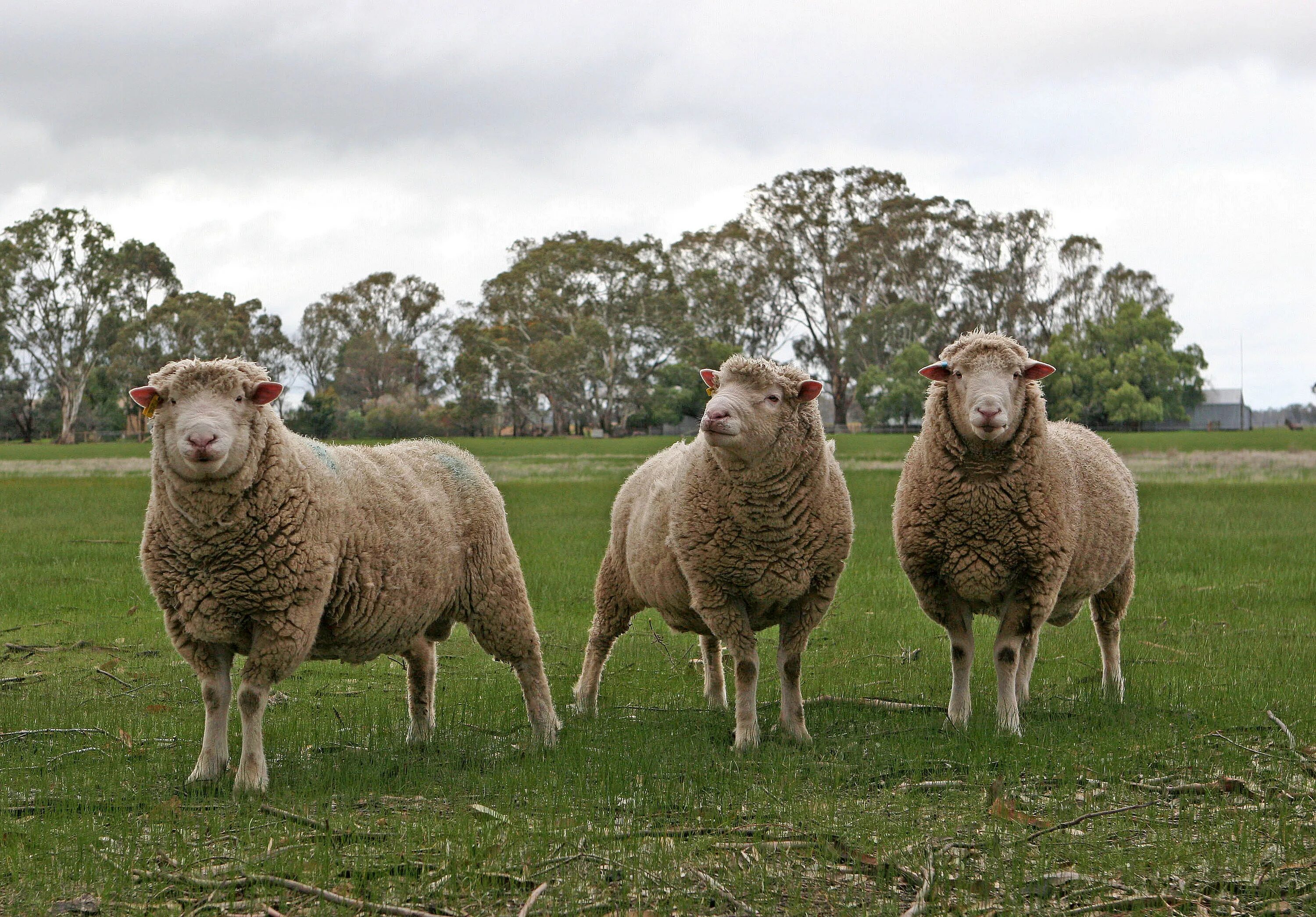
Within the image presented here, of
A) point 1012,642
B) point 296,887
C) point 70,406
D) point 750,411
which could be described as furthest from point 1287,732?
point 70,406

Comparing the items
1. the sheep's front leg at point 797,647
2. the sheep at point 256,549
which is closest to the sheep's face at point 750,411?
the sheep's front leg at point 797,647

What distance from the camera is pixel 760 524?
6832mm

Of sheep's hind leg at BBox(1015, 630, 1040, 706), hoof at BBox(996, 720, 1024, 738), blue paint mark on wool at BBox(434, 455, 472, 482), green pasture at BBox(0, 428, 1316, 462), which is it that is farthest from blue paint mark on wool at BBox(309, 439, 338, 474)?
green pasture at BBox(0, 428, 1316, 462)

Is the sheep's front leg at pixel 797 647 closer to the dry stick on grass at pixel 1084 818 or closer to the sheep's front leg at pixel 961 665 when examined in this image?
the sheep's front leg at pixel 961 665

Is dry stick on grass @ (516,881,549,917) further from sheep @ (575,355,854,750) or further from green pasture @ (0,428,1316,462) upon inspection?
green pasture @ (0,428,1316,462)

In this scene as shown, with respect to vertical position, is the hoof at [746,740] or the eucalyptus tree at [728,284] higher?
the eucalyptus tree at [728,284]

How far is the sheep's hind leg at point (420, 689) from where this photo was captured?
7.01 metres

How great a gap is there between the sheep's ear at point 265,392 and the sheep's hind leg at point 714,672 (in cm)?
342

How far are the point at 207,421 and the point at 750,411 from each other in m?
2.84

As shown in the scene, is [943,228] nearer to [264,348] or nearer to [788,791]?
[264,348]

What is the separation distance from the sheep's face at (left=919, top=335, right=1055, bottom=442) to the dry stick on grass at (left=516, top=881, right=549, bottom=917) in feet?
12.3

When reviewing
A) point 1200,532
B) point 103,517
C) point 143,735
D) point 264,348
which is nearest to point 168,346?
point 264,348

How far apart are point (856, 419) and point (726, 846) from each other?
78.8 metres

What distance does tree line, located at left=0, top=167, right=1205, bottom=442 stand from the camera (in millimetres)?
70562
